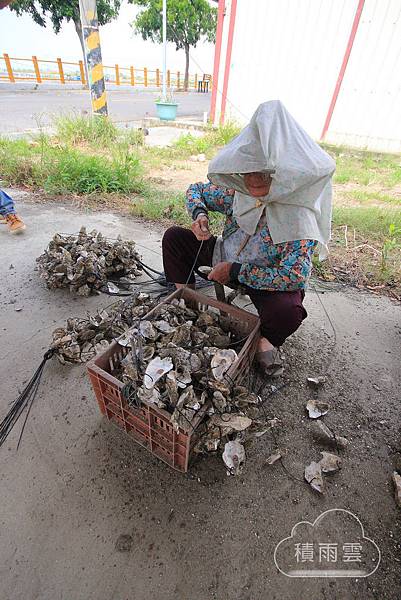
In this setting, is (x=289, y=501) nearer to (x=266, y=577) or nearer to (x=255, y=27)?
(x=266, y=577)

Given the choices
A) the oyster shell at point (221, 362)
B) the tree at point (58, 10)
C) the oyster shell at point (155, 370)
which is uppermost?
the tree at point (58, 10)

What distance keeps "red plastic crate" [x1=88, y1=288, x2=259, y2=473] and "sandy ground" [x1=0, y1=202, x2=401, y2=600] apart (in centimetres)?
9

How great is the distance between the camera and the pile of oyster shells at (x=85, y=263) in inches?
85.3

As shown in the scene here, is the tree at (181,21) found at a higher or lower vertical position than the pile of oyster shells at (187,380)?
higher

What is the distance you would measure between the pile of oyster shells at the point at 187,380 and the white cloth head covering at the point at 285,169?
61 centimetres

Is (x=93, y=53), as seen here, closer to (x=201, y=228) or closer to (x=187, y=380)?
(x=201, y=228)

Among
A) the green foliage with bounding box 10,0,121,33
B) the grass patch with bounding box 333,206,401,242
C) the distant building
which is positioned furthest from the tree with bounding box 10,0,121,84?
the grass patch with bounding box 333,206,401,242

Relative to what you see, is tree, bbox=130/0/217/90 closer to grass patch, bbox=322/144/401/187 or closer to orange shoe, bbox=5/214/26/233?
grass patch, bbox=322/144/401/187

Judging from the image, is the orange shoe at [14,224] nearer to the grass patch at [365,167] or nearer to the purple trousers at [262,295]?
the purple trousers at [262,295]

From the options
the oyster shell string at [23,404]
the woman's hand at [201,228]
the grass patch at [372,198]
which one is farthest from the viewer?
the grass patch at [372,198]

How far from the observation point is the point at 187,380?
1137 mm

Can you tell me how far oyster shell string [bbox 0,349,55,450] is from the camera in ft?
4.48

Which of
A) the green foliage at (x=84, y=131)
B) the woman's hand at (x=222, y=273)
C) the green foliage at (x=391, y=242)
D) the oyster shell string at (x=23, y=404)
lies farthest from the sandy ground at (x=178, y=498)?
the green foliage at (x=84, y=131)

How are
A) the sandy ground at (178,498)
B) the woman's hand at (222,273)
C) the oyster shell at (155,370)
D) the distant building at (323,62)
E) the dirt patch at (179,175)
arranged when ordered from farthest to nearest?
the distant building at (323,62)
the dirt patch at (179,175)
the woman's hand at (222,273)
the oyster shell at (155,370)
the sandy ground at (178,498)
